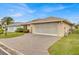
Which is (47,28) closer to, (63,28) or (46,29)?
(46,29)

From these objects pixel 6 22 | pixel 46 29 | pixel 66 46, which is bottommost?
pixel 66 46

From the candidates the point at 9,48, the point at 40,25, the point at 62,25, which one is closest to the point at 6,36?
the point at 9,48

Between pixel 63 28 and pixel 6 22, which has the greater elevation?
pixel 6 22

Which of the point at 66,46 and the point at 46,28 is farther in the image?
the point at 46,28

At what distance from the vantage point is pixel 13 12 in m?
4.55

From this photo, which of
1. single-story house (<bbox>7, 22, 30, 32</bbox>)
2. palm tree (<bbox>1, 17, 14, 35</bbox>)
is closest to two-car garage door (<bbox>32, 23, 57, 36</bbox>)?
single-story house (<bbox>7, 22, 30, 32</bbox>)

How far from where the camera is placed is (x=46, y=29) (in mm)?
4664

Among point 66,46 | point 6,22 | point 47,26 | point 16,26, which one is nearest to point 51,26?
point 47,26

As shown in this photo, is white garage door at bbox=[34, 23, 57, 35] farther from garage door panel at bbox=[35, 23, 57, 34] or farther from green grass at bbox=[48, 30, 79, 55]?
green grass at bbox=[48, 30, 79, 55]

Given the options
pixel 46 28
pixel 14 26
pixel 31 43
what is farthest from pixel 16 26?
pixel 46 28

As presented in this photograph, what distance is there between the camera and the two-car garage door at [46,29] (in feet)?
15.2

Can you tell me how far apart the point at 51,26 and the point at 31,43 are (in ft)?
1.38

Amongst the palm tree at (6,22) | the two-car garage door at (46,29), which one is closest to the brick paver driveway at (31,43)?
the two-car garage door at (46,29)

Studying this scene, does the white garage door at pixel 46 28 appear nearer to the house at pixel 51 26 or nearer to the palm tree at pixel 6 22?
the house at pixel 51 26
